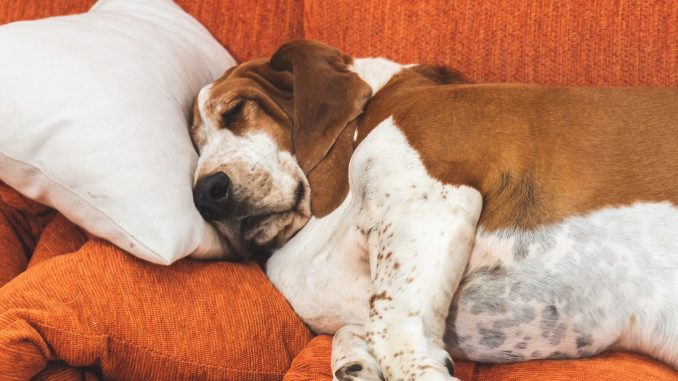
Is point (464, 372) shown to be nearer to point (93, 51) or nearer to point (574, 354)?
point (574, 354)

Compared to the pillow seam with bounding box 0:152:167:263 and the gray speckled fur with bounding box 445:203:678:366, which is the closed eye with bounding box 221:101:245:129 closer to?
the pillow seam with bounding box 0:152:167:263

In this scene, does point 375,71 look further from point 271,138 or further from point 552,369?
point 552,369

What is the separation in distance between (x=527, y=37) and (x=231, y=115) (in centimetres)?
107

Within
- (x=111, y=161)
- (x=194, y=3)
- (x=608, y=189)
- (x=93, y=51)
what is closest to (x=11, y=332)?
(x=111, y=161)

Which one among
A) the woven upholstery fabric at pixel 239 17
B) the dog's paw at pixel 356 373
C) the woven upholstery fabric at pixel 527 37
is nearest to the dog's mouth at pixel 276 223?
the dog's paw at pixel 356 373

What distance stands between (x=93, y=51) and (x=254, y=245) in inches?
29.4

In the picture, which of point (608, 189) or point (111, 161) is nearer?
point (608, 189)

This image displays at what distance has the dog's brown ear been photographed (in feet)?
6.72

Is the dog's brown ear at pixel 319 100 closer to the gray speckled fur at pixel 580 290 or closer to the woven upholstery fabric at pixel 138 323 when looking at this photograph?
the woven upholstery fabric at pixel 138 323

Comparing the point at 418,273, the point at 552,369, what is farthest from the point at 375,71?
the point at 552,369

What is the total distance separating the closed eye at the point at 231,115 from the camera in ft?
7.06

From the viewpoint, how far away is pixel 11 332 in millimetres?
1539

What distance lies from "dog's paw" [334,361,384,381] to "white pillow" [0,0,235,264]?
1.71 ft

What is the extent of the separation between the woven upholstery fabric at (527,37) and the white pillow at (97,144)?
3.06 ft
